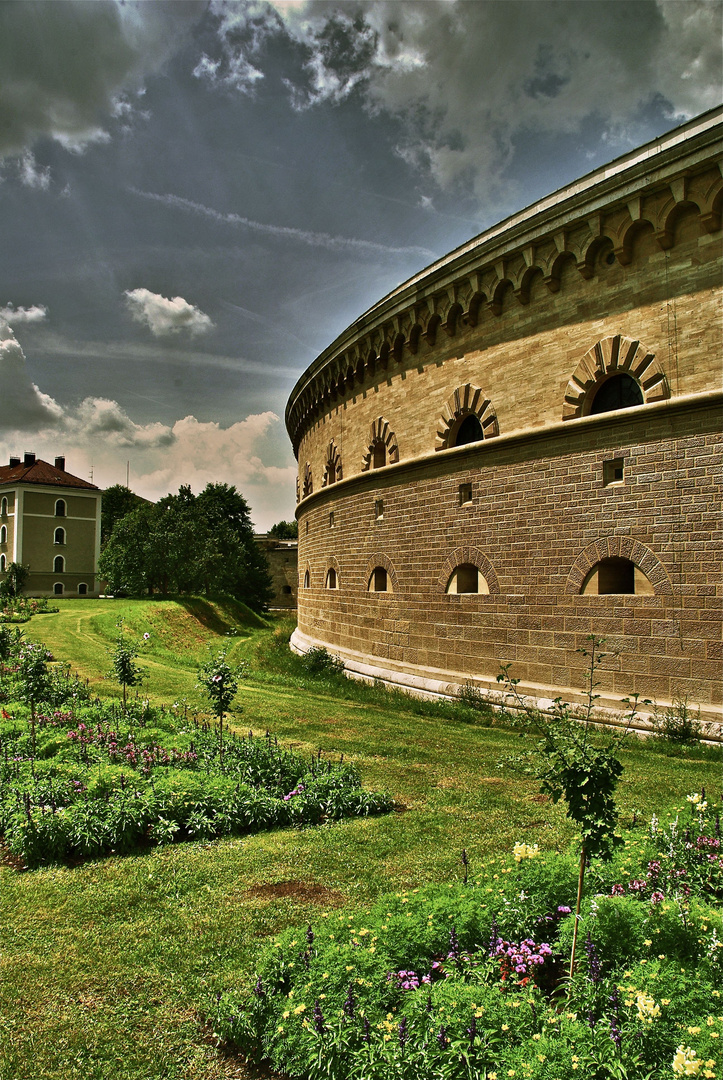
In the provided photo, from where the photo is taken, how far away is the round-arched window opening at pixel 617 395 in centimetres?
1067

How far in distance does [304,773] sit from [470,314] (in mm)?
10161

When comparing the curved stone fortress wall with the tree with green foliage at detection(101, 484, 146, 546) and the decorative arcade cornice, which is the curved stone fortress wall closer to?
the decorative arcade cornice

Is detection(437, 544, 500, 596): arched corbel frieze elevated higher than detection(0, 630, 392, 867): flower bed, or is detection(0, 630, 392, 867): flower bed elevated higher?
detection(437, 544, 500, 596): arched corbel frieze

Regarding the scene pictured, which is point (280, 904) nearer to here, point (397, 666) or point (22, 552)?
point (397, 666)

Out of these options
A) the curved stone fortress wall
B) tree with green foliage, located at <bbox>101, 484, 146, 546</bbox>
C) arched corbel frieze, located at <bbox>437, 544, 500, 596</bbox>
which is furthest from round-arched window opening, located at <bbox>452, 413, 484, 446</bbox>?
tree with green foliage, located at <bbox>101, 484, 146, 546</bbox>

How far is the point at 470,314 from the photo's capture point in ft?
43.7

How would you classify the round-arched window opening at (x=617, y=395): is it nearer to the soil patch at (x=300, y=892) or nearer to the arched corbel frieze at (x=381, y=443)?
the arched corbel frieze at (x=381, y=443)

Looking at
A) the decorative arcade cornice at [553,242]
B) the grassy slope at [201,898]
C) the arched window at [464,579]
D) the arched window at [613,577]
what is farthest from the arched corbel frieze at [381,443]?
the grassy slope at [201,898]

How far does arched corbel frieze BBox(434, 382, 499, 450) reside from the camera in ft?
42.4

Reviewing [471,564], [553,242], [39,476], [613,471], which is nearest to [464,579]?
[471,564]

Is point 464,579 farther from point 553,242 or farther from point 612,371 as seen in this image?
point 553,242

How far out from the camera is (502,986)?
346 centimetres

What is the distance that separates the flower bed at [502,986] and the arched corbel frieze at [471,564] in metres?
8.21

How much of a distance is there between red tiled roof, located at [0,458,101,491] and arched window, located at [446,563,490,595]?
1725 inches
